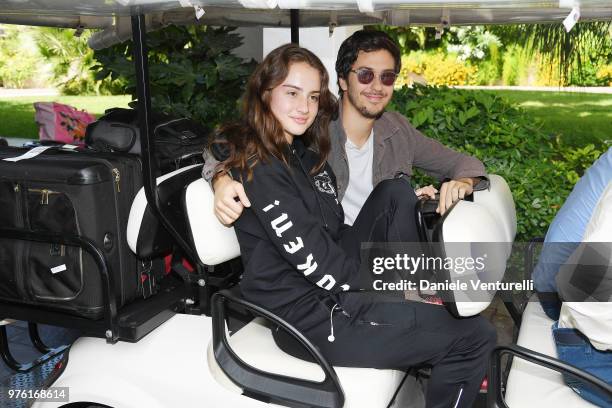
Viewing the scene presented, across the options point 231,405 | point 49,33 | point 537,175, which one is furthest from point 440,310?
point 49,33

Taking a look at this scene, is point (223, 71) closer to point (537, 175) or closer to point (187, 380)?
point (537, 175)

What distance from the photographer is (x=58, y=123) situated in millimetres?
2848

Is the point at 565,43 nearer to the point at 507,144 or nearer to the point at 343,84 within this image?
the point at 507,144

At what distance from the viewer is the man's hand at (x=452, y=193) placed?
2279 millimetres

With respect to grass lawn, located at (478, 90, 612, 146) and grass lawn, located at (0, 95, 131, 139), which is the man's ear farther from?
grass lawn, located at (0, 95, 131, 139)

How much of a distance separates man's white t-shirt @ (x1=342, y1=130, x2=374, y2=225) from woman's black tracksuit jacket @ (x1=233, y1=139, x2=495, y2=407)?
597mm

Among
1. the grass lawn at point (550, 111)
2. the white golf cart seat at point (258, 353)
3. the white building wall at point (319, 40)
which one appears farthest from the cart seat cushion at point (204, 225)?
the grass lawn at point (550, 111)

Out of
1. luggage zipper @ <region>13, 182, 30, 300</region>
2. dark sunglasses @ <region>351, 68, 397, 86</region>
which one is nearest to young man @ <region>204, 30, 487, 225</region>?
dark sunglasses @ <region>351, 68, 397, 86</region>

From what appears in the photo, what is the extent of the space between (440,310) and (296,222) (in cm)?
47

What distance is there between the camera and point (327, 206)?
2.21m

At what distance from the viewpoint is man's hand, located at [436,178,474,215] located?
228 cm

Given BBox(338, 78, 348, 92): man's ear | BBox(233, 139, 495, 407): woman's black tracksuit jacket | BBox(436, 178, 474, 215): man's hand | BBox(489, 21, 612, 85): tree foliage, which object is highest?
BBox(489, 21, 612, 85): tree foliage

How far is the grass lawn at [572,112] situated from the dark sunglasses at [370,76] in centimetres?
519

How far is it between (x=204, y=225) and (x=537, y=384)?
1.02 metres
